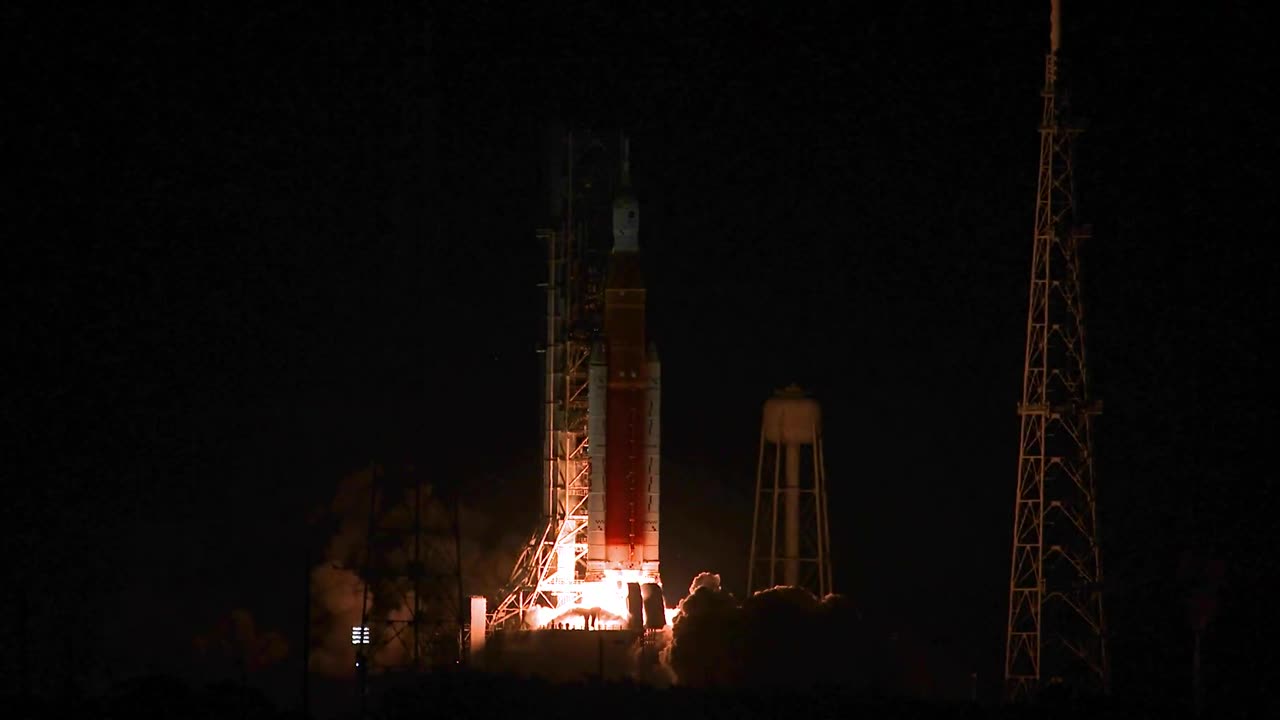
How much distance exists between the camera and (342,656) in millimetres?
54281

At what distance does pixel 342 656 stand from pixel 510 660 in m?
5.04

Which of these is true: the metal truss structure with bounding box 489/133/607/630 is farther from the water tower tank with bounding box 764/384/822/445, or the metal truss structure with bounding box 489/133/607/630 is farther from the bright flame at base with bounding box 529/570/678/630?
the water tower tank with bounding box 764/384/822/445

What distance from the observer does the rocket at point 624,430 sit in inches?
2039

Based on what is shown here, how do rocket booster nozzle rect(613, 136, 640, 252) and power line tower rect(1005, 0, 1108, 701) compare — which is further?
rocket booster nozzle rect(613, 136, 640, 252)

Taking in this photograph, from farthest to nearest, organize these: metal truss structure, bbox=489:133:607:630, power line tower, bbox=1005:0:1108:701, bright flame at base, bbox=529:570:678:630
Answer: metal truss structure, bbox=489:133:607:630
bright flame at base, bbox=529:570:678:630
power line tower, bbox=1005:0:1108:701

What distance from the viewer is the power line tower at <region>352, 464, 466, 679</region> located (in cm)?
5212

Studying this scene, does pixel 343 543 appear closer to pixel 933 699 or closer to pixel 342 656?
pixel 342 656

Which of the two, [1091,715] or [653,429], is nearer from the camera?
[1091,715]

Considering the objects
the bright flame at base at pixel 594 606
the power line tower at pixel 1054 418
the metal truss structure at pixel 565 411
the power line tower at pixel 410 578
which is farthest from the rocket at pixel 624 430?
the power line tower at pixel 1054 418

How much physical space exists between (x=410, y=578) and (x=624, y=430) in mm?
5126

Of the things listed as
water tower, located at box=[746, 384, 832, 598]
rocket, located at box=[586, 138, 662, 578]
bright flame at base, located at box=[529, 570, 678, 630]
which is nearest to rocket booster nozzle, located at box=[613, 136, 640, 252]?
rocket, located at box=[586, 138, 662, 578]

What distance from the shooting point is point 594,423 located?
52062 millimetres

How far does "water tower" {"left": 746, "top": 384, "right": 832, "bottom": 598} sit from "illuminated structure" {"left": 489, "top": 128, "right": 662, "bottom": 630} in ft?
7.30

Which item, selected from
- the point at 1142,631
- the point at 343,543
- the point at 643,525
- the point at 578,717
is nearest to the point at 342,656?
the point at 343,543
